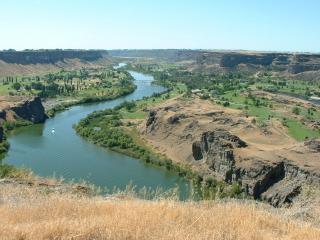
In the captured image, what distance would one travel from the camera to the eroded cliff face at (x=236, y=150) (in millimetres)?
33562

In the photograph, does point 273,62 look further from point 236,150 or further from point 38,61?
point 236,150

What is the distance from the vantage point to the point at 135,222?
5574 mm

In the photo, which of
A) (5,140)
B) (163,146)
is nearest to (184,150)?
(163,146)

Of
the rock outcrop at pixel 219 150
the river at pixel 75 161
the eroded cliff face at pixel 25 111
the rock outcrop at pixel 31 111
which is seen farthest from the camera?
the rock outcrop at pixel 31 111

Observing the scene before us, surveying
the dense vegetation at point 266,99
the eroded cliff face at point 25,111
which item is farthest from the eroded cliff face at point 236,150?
the eroded cliff face at point 25,111

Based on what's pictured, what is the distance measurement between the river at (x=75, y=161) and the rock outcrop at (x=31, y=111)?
4874 millimetres

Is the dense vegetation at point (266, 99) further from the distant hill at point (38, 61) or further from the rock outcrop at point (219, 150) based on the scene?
the distant hill at point (38, 61)

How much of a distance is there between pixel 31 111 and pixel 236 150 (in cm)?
3828

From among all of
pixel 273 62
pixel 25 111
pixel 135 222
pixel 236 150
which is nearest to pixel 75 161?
pixel 236 150

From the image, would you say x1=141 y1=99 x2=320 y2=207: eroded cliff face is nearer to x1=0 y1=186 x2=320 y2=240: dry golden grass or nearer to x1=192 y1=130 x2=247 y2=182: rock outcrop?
x1=192 y1=130 x2=247 y2=182: rock outcrop

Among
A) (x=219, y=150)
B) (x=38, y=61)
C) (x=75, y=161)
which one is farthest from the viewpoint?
(x=38, y=61)

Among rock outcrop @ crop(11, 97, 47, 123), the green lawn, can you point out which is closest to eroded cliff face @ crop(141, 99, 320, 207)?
the green lawn

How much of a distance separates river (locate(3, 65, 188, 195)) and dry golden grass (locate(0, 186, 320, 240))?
23.1 m

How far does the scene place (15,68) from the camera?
468 feet
